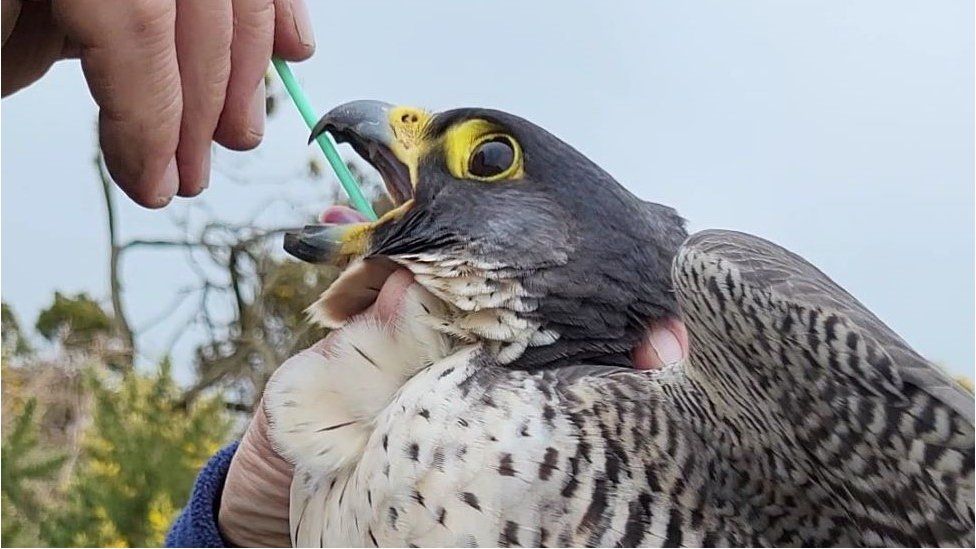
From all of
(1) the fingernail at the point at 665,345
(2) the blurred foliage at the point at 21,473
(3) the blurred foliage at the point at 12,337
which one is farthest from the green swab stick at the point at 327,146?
(3) the blurred foliage at the point at 12,337

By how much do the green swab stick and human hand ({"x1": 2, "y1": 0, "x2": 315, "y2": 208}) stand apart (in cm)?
7

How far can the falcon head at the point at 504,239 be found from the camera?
5.24ft

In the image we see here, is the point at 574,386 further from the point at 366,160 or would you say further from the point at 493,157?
the point at 366,160

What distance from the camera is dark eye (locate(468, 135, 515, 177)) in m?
1.79

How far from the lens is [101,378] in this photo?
557 centimetres

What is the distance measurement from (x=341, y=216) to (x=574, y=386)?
2.03 feet

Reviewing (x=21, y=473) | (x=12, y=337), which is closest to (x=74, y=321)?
(x=12, y=337)

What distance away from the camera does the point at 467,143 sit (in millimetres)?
1783

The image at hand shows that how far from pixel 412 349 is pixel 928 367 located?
2.59 ft

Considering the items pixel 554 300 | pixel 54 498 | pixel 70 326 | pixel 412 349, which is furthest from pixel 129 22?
pixel 70 326

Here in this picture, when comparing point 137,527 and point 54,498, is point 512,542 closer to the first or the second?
point 137,527

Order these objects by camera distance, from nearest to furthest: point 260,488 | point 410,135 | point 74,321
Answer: point 410,135 → point 260,488 → point 74,321

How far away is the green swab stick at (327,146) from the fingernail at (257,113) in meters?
0.07

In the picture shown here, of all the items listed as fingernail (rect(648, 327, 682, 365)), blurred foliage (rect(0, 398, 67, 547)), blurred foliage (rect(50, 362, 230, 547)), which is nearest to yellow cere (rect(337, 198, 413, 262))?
fingernail (rect(648, 327, 682, 365))
